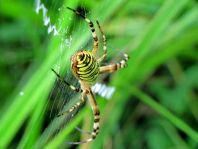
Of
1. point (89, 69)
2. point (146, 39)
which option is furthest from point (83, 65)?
point (146, 39)

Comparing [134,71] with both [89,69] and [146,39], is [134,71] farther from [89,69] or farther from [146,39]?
[89,69]

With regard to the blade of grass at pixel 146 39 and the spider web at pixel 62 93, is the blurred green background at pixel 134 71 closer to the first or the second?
the blade of grass at pixel 146 39

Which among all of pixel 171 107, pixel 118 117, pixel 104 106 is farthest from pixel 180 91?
pixel 104 106

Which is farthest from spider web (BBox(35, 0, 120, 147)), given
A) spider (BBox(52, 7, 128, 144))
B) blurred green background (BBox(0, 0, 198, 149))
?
blurred green background (BBox(0, 0, 198, 149))

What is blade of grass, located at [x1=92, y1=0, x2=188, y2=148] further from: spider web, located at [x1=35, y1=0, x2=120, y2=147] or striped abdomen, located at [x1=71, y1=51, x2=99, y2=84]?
striped abdomen, located at [x1=71, y1=51, x2=99, y2=84]

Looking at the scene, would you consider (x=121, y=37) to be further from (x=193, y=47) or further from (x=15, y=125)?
(x=15, y=125)

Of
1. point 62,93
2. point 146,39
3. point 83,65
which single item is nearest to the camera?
point 83,65
